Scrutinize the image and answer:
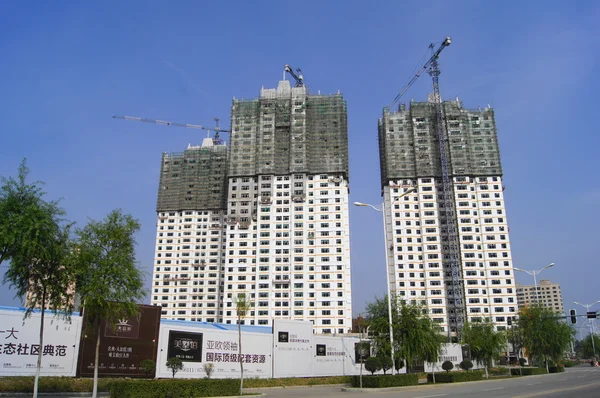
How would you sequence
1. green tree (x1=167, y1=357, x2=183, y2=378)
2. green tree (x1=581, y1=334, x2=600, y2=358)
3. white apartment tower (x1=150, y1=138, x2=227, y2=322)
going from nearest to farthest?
green tree (x1=167, y1=357, x2=183, y2=378) < green tree (x1=581, y1=334, x2=600, y2=358) < white apartment tower (x1=150, y1=138, x2=227, y2=322)

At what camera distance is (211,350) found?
4072cm

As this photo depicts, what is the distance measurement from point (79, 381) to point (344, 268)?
8553 centimetres

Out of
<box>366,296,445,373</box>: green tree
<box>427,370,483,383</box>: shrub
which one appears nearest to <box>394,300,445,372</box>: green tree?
<box>366,296,445,373</box>: green tree

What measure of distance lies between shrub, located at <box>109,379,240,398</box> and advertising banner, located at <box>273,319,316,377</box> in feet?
53.0

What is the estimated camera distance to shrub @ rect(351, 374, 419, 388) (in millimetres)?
34062

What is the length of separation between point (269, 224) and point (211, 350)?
80.1m

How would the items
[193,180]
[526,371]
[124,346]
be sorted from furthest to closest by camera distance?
[193,180]
[526,371]
[124,346]

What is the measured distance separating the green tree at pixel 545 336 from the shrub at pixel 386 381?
118 ft

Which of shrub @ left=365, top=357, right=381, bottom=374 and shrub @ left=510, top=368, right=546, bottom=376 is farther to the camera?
shrub @ left=510, top=368, right=546, bottom=376

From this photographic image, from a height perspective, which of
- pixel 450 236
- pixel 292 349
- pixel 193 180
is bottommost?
pixel 292 349

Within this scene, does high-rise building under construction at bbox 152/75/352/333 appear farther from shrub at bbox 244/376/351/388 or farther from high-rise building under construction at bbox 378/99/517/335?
shrub at bbox 244/376/351/388

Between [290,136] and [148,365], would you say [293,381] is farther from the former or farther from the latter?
[290,136]

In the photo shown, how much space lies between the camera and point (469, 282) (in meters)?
116

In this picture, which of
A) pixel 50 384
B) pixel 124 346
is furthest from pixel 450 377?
pixel 50 384
